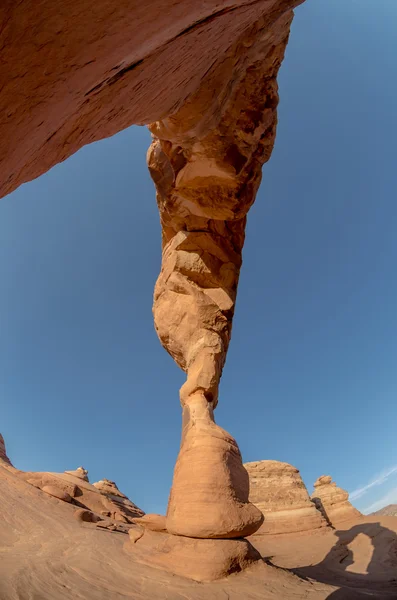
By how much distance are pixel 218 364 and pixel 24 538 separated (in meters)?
8.10

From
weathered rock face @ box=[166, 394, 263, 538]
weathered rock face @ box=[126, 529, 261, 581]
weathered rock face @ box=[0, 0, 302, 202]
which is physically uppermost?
weathered rock face @ box=[0, 0, 302, 202]

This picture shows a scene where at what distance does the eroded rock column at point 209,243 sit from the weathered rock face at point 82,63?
2635mm

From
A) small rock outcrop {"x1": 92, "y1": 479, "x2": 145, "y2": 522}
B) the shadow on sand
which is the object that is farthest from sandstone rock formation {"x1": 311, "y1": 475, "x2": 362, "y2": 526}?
small rock outcrop {"x1": 92, "y1": 479, "x2": 145, "y2": 522}

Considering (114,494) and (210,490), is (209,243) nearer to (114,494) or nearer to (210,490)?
(210,490)

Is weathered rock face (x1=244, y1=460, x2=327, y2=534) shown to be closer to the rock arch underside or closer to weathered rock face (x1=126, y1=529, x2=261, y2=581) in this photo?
the rock arch underside

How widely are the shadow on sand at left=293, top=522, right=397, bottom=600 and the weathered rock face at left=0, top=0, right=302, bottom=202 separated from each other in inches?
378

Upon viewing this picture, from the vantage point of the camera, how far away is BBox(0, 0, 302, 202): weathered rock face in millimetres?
1643

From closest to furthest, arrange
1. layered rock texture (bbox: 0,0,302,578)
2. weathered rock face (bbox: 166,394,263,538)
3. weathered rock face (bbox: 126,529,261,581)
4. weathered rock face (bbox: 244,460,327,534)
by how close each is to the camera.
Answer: layered rock texture (bbox: 0,0,302,578), weathered rock face (bbox: 126,529,261,581), weathered rock face (bbox: 166,394,263,538), weathered rock face (bbox: 244,460,327,534)

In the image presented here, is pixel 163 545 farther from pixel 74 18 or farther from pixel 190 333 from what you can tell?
pixel 74 18

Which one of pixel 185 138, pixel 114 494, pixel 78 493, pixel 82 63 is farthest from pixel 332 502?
pixel 82 63

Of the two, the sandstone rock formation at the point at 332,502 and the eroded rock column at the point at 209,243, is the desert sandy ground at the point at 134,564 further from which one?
the sandstone rock formation at the point at 332,502

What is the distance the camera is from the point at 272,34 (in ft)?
21.1

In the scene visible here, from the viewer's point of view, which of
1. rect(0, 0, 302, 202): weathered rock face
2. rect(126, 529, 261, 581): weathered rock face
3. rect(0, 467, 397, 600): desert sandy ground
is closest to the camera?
rect(0, 0, 302, 202): weathered rock face

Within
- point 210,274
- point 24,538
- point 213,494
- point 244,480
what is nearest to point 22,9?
point 213,494
